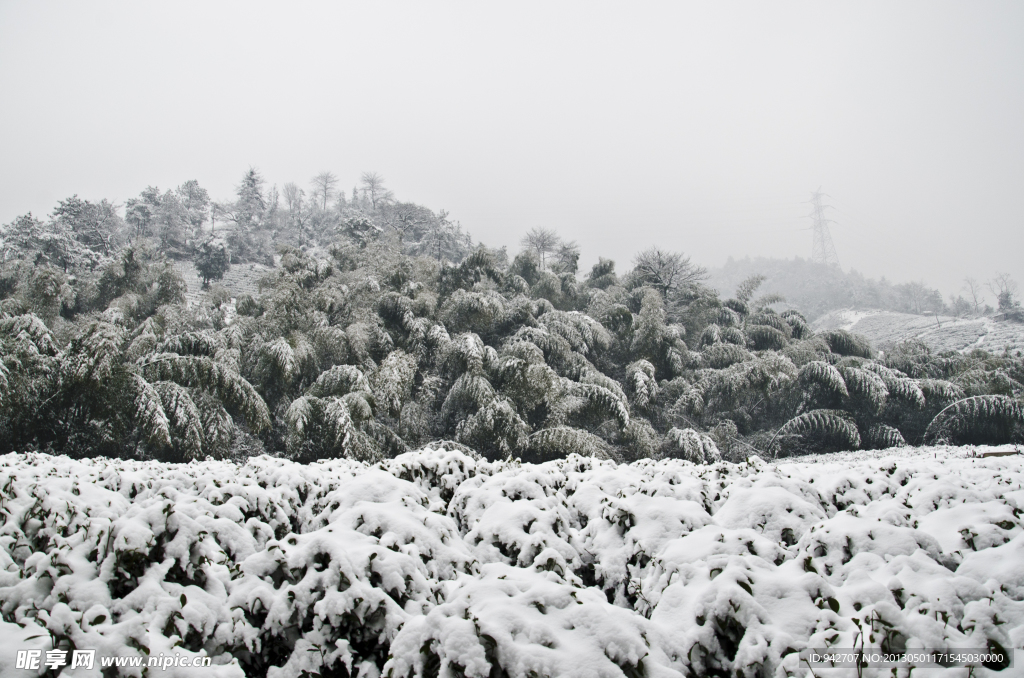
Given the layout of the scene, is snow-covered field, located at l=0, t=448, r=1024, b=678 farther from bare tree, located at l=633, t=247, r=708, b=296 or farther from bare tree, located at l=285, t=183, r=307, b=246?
bare tree, located at l=285, t=183, r=307, b=246

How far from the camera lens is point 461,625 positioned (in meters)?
1.41

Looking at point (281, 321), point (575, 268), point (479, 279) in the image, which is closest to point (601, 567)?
point (281, 321)

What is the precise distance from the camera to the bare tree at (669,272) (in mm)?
13055

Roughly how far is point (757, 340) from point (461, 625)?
11.2 meters

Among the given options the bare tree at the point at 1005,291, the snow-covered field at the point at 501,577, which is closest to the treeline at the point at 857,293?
the bare tree at the point at 1005,291

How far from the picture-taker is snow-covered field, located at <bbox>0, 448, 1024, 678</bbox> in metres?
1.42

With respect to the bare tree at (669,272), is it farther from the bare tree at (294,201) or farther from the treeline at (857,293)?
the bare tree at (294,201)

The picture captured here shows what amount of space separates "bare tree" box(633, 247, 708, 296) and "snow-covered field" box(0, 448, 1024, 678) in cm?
1065

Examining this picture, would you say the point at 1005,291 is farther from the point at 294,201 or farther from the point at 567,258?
the point at 294,201

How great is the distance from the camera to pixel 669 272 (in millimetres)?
13039

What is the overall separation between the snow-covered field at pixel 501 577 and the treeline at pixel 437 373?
10.5 ft

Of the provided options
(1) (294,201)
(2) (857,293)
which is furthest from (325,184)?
(2) (857,293)

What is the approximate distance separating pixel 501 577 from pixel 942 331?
89.8 ft

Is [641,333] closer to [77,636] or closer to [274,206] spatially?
[77,636]
